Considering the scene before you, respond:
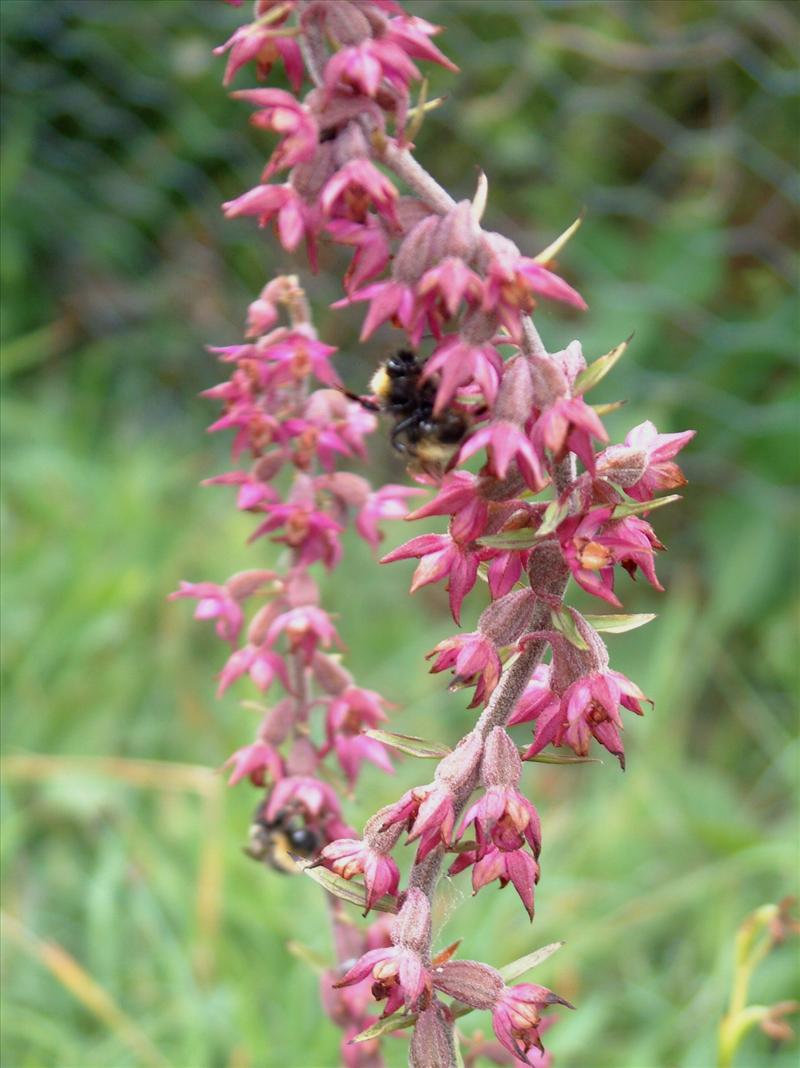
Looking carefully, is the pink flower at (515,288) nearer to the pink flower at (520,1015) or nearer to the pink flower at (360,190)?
the pink flower at (360,190)

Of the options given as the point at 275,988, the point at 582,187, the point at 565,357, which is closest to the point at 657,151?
the point at 582,187

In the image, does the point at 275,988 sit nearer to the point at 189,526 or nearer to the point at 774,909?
the point at 774,909

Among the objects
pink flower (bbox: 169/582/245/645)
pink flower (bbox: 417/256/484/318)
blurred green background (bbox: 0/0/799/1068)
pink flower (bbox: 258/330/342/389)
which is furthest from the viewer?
blurred green background (bbox: 0/0/799/1068)

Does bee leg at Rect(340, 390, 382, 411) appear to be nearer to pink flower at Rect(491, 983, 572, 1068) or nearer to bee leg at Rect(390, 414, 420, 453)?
bee leg at Rect(390, 414, 420, 453)

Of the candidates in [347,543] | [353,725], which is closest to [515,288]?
[353,725]

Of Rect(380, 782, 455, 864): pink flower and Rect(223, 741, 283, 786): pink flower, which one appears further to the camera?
Rect(223, 741, 283, 786): pink flower

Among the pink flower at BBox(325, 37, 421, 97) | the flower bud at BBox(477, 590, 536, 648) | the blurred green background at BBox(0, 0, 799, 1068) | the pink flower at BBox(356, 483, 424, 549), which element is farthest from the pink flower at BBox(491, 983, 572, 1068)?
the blurred green background at BBox(0, 0, 799, 1068)

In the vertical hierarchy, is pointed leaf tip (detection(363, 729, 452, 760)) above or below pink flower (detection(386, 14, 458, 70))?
below
